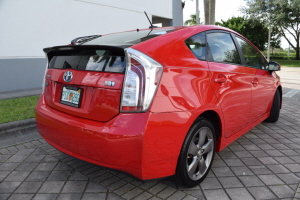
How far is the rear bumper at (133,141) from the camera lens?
192cm

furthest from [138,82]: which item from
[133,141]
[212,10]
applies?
[212,10]

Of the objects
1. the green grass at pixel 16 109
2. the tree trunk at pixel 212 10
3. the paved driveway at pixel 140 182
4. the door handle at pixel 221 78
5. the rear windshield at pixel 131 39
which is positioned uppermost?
the tree trunk at pixel 212 10

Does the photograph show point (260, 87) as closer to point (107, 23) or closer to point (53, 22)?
point (53, 22)

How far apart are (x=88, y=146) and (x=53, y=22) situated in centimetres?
766

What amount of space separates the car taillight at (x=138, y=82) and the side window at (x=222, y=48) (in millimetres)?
1004

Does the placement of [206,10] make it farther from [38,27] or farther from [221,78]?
[221,78]

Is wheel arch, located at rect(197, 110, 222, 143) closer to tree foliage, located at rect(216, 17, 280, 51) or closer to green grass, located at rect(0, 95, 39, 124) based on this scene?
green grass, located at rect(0, 95, 39, 124)

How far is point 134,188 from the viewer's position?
97.8 inches

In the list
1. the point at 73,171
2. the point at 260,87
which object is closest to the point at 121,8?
the point at 260,87

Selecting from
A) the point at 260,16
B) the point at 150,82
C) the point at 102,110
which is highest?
the point at 260,16

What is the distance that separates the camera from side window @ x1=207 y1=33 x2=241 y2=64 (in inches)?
110

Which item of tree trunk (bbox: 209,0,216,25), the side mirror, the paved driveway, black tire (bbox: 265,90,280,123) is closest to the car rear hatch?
the paved driveway

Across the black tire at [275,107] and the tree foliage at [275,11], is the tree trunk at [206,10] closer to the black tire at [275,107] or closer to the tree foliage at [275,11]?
the black tire at [275,107]

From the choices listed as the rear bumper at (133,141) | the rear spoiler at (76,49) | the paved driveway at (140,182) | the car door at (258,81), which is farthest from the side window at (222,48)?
the paved driveway at (140,182)
